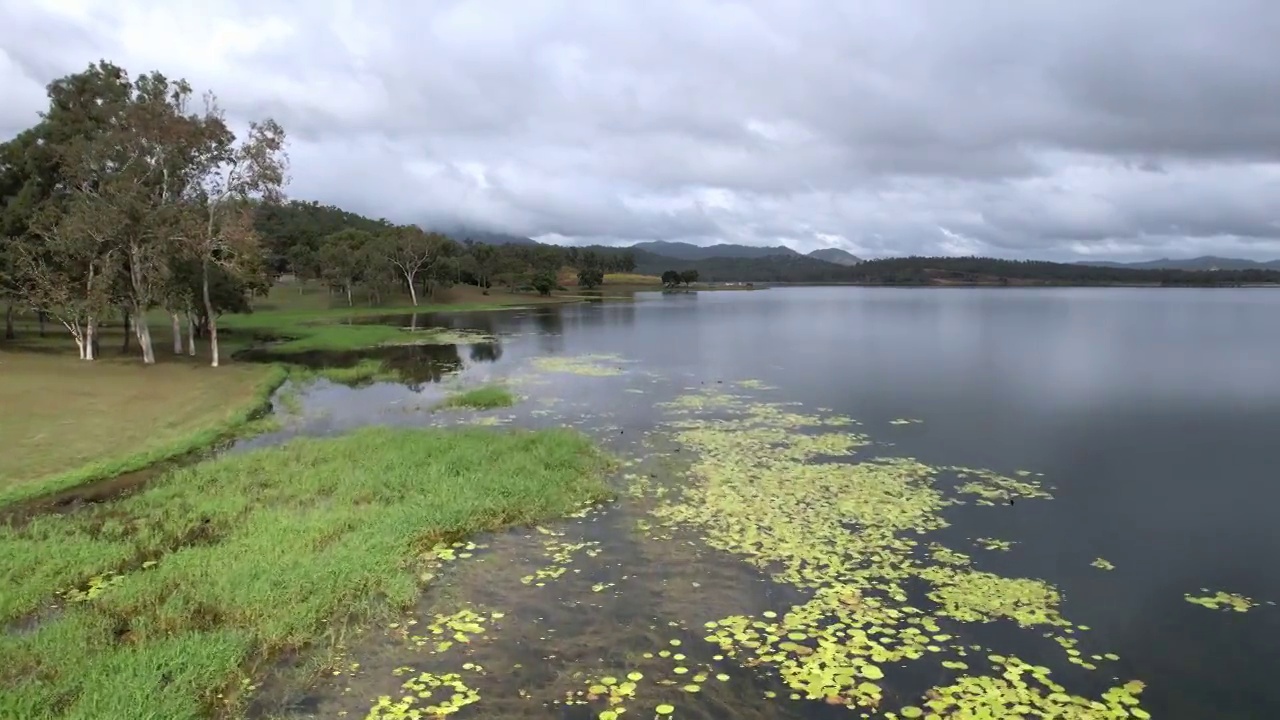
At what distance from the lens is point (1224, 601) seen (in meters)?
12.4

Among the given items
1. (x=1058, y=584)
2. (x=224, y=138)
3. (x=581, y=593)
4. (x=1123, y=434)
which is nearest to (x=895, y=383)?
(x=1123, y=434)

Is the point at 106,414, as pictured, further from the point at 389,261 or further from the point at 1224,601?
the point at 389,261

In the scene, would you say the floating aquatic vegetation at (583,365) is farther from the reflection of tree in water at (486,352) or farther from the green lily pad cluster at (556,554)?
the green lily pad cluster at (556,554)

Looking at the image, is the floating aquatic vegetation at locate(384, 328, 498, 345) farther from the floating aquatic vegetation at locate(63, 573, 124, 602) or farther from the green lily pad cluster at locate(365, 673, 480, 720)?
the green lily pad cluster at locate(365, 673, 480, 720)

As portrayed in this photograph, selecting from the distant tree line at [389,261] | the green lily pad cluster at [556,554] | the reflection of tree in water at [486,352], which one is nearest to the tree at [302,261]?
the distant tree line at [389,261]

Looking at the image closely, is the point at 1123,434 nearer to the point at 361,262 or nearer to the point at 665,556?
the point at 665,556

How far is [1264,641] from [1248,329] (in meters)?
72.3

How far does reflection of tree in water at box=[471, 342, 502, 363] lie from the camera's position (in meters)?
45.8

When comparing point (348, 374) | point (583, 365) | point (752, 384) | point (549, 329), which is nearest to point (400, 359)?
point (348, 374)

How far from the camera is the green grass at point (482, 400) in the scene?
29.0m

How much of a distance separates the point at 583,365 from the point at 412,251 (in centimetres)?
6852

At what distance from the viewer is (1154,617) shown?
11.8 metres

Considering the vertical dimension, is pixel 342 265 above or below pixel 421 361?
above

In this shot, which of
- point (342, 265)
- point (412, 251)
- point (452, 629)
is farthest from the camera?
point (412, 251)
